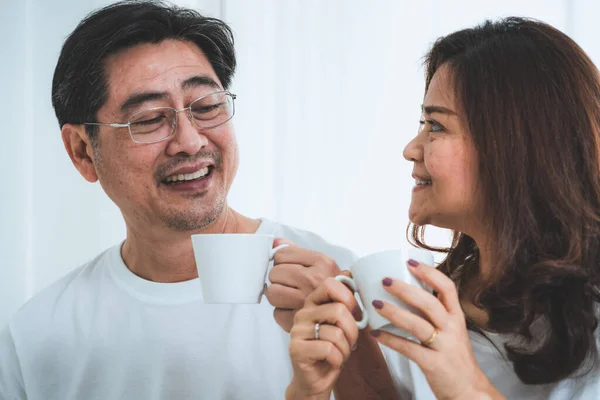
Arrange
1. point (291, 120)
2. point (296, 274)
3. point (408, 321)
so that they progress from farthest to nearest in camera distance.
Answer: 1. point (291, 120)
2. point (296, 274)
3. point (408, 321)

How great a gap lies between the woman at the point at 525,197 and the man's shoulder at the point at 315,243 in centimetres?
46

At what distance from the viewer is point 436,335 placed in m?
1.04

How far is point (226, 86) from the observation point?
2.03 m

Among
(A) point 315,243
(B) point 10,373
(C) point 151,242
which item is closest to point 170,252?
(C) point 151,242

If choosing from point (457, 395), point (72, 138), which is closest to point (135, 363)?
point (72, 138)

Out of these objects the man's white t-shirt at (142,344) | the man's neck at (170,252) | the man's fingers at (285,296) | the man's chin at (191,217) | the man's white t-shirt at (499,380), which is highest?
the man's chin at (191,217)

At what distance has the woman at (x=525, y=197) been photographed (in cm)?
127

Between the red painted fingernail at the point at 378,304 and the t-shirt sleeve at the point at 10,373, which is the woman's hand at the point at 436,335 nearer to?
the red painted fingernail at the point at 378,304

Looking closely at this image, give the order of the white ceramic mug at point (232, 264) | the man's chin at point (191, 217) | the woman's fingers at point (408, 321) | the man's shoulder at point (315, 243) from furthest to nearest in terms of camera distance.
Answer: the man's shoulder at point (315, 243)
the man's chin at point (191, 217)
the white ceramic mug at point (232, 264)
the woman's fingers at point (408, 321)

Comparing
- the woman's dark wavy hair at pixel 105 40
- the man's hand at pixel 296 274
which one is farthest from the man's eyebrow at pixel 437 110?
the woman's dark wavy hair at pixel 105 40

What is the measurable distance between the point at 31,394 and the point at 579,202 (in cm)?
143

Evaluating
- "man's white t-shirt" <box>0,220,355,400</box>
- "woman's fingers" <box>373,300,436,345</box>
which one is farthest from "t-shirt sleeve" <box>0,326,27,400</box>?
"woman's fingers" <box>373,300,436,345</box>

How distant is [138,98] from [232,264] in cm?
72

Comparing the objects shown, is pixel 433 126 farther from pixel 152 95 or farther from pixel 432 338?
pixel 152 95
